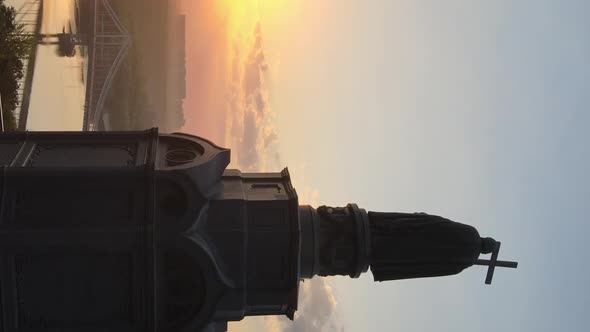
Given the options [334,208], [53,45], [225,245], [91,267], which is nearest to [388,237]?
[334,208]

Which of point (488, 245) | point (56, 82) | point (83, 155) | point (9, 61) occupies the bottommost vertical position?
point (488, 245)

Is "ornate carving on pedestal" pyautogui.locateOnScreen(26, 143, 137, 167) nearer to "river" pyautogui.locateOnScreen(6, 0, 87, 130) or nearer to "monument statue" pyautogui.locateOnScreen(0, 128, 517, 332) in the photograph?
"monument statue" pyautogui.locateOnScreen(0, 128, 517, 332)

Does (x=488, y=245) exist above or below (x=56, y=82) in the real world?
below

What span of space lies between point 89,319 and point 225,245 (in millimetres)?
2641

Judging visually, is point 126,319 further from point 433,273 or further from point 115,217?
point 433,273

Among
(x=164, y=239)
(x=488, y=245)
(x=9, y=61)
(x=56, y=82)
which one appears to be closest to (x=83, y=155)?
(x=164, y=239)

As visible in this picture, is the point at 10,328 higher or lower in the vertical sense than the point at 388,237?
lower

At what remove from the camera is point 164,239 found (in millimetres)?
8875

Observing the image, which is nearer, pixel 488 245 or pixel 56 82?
pixel 488 245

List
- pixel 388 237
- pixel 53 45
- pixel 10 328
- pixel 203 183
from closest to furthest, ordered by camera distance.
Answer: pixel 10 328
pixel 203 183
pixel 388 237
pixel 53 45

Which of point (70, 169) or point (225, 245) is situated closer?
point (70, 169)

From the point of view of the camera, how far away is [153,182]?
29.0ft

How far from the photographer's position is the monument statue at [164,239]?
8.65 meters

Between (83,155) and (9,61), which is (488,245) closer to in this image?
(83,155)
